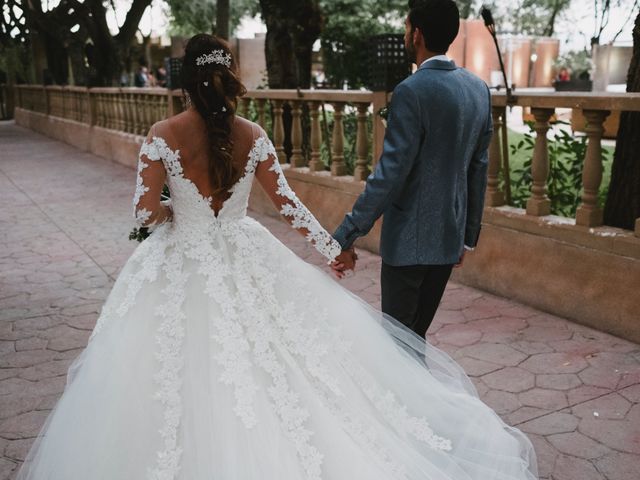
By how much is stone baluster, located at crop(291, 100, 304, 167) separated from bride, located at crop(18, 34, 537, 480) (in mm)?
4817

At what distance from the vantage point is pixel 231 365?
8.79 feet

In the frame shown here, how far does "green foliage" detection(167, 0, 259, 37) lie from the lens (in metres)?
32.5

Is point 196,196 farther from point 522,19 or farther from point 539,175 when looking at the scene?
point 522,19

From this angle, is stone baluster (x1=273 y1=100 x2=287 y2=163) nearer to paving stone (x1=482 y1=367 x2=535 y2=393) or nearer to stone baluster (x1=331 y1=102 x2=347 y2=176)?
stone baluster (x1=331 y1=102 x2=347 y2=176)

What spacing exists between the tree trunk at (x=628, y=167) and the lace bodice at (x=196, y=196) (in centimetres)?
296

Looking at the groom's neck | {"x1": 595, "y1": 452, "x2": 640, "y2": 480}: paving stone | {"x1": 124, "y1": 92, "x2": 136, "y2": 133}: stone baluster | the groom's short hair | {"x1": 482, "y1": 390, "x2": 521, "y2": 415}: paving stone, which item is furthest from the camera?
{"x1": 124, "y1": 92, "x2": 136, "y2": 133}: stone baluster

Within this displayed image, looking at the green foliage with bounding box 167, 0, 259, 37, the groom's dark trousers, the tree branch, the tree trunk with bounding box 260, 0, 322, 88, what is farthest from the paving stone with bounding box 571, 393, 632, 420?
the green foliage with bounding box 167, 0, 259, 37

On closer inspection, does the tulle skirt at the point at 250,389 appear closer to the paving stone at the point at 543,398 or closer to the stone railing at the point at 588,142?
the paving stone at the point at 543,398

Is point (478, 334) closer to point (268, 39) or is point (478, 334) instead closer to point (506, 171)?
point (506, 171)

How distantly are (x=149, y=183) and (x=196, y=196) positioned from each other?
0.20m

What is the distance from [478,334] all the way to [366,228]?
208 cm

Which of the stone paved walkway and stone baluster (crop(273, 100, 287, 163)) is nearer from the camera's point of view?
the stone paved walkway

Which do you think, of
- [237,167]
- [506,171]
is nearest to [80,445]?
[237,167]

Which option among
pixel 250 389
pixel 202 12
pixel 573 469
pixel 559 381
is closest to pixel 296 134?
pixel 559 381
